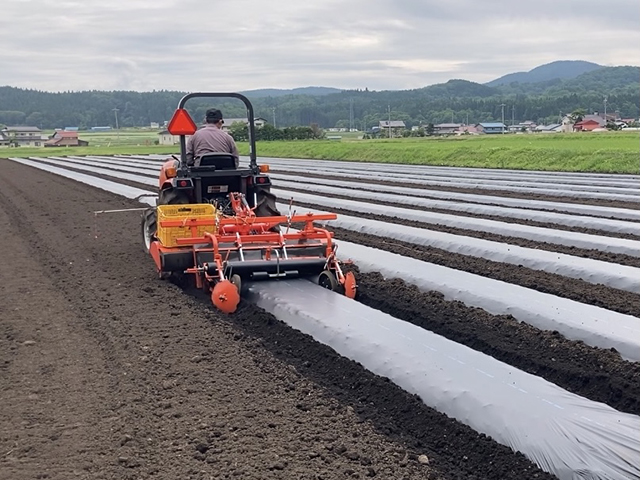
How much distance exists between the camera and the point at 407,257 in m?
8.42

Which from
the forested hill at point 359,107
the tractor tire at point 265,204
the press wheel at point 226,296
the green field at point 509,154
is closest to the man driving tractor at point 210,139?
the tractor tire at point 265,204

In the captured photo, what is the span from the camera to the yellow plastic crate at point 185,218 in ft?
24.5

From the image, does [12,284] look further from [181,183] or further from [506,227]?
[506,227]

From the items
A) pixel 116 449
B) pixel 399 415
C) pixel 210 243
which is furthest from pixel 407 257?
pixel 116 449

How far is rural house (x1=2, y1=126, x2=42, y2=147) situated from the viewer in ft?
279

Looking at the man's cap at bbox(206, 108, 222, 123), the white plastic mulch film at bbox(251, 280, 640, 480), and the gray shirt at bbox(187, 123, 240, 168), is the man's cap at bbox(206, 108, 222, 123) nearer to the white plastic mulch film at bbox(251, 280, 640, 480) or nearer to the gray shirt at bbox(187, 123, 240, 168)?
the gray shirt at bbox(187, 123, 240, 168)

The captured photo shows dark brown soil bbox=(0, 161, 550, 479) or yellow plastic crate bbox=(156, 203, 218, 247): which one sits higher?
yellow plastic crate bbox=(156, 203, 218, 247)

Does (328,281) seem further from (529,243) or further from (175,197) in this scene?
(529,243)

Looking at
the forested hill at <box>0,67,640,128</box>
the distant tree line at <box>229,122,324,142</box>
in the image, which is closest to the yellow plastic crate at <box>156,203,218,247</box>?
the distant tree line at <box>229,122,324,142</box>

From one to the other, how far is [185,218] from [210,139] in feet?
3.73

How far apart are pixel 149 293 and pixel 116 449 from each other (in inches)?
148

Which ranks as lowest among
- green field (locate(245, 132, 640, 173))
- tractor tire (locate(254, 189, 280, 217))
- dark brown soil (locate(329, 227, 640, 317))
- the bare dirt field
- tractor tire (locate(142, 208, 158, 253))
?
green field (locate(245, 132, 640, 173))

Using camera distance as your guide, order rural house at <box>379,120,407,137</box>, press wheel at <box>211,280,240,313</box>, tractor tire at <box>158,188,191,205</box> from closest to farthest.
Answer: press wheel at <box>211,280,240,313</box>
tractor tire at <box>158,188,191,205</box>
rural house at <box>379,120,407,137</box>

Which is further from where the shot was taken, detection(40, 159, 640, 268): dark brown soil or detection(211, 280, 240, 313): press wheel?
detection(40, 159, 640, 268): dark brown soil
